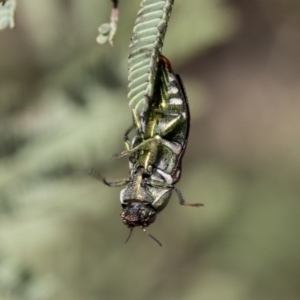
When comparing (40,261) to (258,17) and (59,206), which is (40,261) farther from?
(258,17)

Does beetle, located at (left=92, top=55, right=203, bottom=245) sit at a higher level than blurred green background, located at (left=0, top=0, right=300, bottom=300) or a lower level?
higher

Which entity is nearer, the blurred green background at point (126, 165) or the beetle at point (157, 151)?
the beetle at point (157, 151)

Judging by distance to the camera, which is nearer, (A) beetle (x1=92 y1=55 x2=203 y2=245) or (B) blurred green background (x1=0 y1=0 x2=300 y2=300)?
(A) beetle (x1=92 y1=55 x2=203 y2=245)

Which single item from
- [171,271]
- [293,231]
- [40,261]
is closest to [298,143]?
[293,231]

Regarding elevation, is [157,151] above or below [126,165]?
above

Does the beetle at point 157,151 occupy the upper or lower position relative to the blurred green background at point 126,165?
upper
